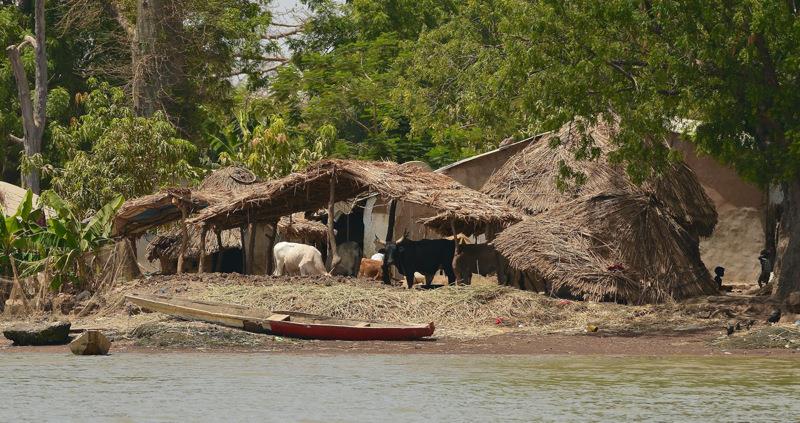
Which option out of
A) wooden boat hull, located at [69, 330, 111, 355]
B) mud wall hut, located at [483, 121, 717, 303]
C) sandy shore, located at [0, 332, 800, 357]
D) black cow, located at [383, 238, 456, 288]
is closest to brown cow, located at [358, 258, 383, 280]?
black cow, located at [383, 238, 456, 288]

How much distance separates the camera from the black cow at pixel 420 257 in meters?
21.9

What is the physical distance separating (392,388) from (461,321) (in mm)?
4761

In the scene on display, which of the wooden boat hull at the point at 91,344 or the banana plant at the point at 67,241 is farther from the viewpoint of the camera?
the banana plant at the point at 67,241

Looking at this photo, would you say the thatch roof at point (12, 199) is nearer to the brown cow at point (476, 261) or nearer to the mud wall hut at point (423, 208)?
the mud wall hut at point (423, 208)

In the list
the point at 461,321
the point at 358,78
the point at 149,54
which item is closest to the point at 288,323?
the point at 461,321

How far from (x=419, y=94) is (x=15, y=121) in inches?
400

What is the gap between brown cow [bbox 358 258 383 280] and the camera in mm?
24922

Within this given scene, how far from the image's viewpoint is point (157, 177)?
89.6ft

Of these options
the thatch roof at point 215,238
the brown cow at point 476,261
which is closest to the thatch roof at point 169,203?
the thatch roof at point 215,238

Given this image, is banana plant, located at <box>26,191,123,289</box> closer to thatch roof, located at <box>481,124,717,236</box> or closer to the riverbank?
the riverbank

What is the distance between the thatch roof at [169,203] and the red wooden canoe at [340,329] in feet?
20.2

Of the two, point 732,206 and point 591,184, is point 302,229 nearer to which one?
point 591,184

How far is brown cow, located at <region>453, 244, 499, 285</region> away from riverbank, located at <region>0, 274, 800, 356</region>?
188cm

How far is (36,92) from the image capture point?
1157 inches
